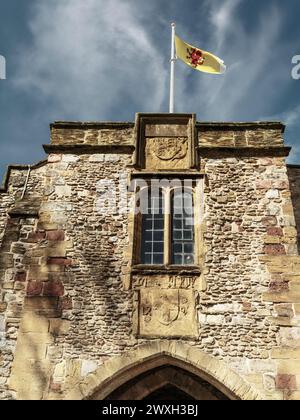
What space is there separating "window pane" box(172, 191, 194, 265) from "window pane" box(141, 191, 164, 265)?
249 millimetres

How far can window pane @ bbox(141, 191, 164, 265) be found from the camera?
898 cm

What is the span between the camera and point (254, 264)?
870cm

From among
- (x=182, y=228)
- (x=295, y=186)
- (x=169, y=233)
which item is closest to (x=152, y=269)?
(x=169, y=233)

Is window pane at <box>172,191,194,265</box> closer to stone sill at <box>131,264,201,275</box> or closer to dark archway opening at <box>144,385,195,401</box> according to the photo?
stone sill at <box>131,264,201,275</box>

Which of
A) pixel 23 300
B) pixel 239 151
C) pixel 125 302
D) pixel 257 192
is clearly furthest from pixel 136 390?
pixel 239 151

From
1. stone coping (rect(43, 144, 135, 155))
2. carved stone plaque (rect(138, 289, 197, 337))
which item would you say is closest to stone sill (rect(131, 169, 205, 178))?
stone coping (rect(43, 144, 135, 155))

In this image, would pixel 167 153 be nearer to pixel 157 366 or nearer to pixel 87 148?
pixel 87 148

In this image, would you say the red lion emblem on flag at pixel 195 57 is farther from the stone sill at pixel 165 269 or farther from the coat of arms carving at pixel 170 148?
the stone sill at pixel 165 269

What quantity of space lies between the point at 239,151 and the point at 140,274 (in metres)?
3.44

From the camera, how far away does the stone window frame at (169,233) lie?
8.67 metres

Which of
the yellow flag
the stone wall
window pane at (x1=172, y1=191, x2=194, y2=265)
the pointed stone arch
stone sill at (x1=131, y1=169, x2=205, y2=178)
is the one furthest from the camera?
the yellow flag
